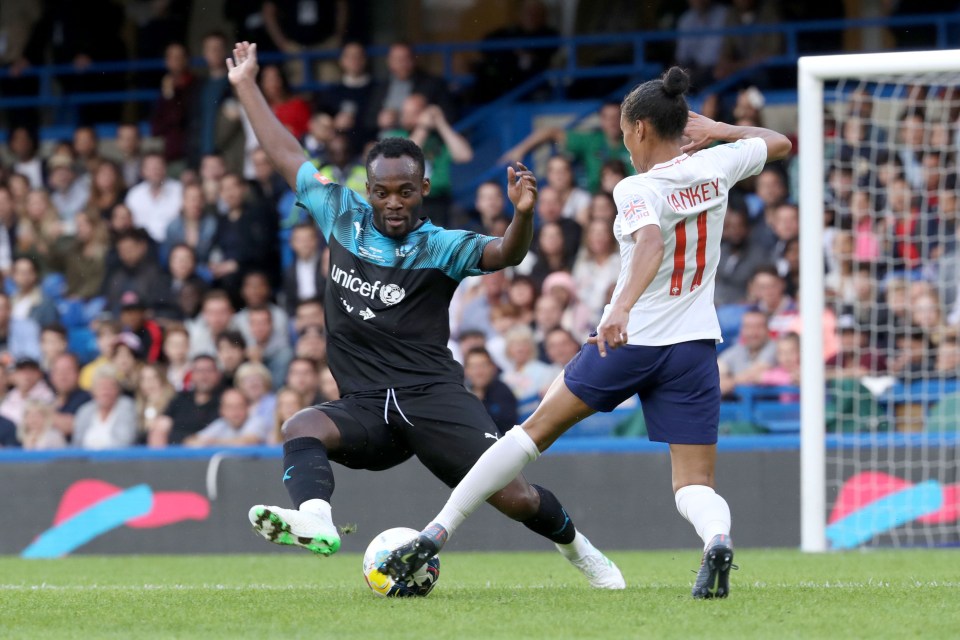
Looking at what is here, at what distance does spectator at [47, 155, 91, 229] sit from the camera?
14.3 metres

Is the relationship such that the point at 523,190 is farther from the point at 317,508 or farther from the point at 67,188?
the point at 67,188

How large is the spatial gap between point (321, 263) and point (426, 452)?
6.35 meters

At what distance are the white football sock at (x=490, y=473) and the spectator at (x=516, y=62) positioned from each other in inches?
374

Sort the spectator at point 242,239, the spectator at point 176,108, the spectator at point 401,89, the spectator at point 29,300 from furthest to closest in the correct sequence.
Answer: the spectator at point 176,108 < the spectator at point 401,89 < the spectator at point 29,300 < the spectator at point 242,239

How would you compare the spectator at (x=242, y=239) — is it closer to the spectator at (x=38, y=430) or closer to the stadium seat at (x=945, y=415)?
the spectator at (x=38, y=430)

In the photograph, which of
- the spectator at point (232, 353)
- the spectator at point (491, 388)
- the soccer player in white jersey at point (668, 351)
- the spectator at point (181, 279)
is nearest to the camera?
the soccer player in white jersey at point (668, 351)

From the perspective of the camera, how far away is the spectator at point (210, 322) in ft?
39.0

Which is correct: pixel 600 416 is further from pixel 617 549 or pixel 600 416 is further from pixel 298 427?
pixel 298 427

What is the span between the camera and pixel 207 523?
32.8 ft

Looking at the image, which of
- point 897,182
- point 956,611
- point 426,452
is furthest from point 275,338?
point 956,611

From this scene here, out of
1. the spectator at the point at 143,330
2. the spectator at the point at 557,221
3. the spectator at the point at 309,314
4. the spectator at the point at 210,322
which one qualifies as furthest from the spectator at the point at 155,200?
the spectator at the point at 557,221

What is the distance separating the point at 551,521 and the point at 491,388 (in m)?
4.40

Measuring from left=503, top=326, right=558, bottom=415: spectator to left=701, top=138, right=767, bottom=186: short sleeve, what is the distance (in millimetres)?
5034

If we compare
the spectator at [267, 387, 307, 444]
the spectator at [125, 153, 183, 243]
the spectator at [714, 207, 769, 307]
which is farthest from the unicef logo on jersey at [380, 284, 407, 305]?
the spectator at [125, 153, 183, 243]
